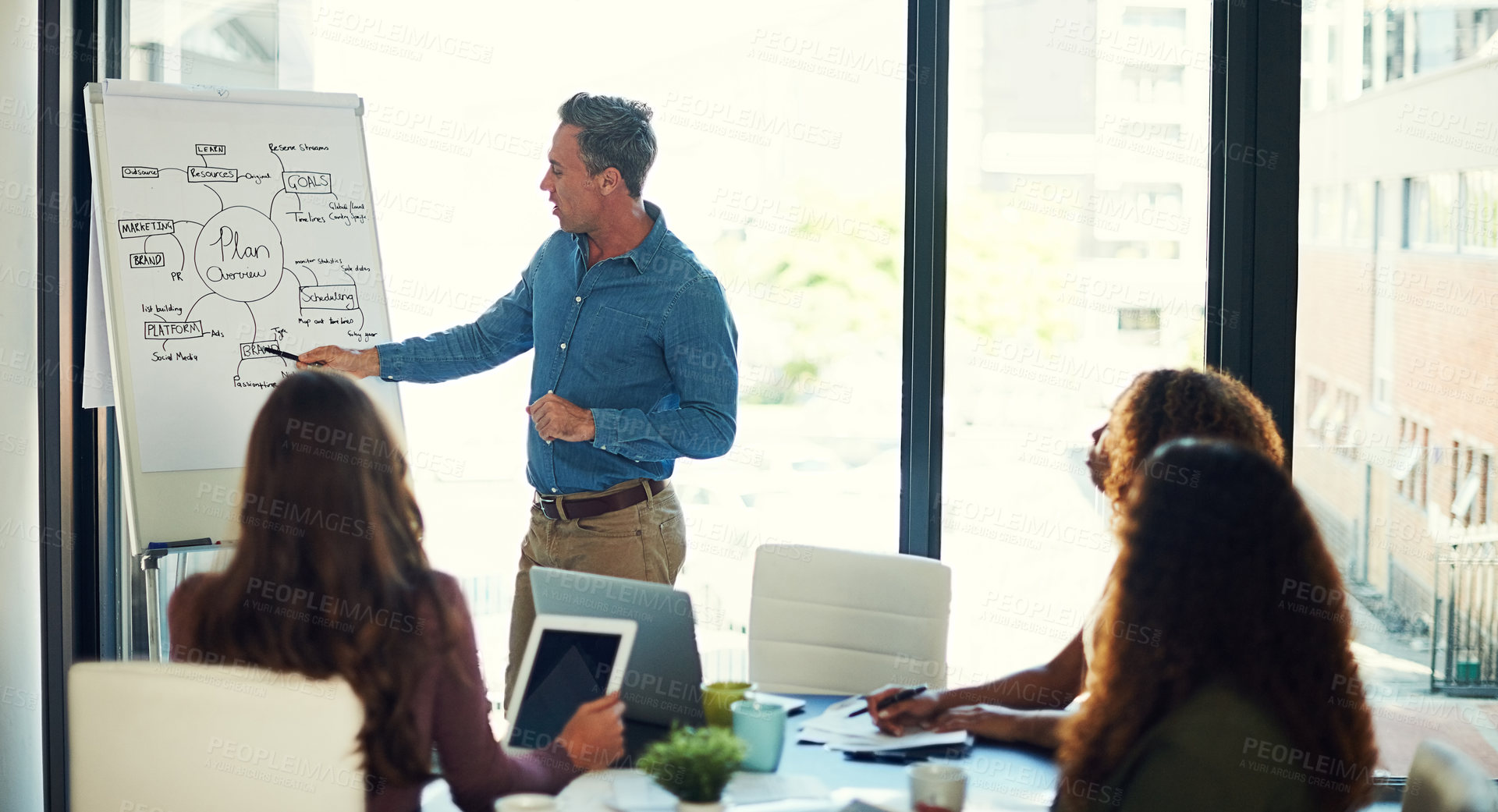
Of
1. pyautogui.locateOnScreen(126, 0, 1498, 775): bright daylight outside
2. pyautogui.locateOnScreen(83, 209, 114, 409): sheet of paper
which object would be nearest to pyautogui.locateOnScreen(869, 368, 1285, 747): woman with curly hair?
pyautogui.locateOnScreen(126, 0, 1498, 775): bright daylight outside

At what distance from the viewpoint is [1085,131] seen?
314cm

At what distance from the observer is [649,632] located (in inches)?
66.7

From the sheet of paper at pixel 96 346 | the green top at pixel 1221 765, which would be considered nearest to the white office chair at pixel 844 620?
the green top at pixel 1221 765

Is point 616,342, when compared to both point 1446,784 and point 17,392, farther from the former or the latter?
point 1446,784

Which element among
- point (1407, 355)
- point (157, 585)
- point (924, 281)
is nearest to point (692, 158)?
point (924, 281)

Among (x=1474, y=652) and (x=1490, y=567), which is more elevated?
(x=1490, y=567)

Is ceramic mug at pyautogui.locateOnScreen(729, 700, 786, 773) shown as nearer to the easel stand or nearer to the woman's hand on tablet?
the woman's hand on tablet

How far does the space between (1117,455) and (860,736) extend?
65cm

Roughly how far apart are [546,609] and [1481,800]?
1.24 meters

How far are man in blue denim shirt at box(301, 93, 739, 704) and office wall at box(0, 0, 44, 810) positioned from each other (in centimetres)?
83

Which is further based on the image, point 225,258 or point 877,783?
point 225,258

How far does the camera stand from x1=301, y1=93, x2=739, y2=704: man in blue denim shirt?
269cm

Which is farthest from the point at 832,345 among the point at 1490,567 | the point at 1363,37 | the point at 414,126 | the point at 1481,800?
the point at 1481,800

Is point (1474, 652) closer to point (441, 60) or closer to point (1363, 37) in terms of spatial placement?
point (1363, 37)
